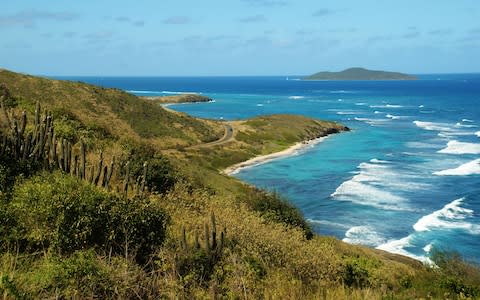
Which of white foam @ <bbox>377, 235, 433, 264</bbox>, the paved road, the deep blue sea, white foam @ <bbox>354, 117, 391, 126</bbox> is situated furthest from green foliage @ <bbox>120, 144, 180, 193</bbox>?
white foam @ <bbox>354, 117, 391, 126</bbox>

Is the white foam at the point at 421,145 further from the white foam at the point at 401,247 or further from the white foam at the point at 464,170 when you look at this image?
the white foam at the point at 401,247

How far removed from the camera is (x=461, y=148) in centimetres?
9162

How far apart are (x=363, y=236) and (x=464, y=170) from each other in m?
34.9

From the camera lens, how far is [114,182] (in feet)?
70.3

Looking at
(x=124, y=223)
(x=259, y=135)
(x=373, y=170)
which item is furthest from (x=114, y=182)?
(x=259, y=135)

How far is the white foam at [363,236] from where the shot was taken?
4367cm

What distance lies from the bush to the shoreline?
64.6 m

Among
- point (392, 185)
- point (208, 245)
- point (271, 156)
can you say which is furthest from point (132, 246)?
point (271, 156)

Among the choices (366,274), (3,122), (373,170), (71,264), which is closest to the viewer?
(71,264)

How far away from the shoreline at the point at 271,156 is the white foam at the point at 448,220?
35578 mm

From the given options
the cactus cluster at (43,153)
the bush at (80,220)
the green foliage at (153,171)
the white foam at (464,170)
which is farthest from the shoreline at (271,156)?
the bush at (80,220)

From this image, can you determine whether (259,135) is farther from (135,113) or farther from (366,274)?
(366,274)

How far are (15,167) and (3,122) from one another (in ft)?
19.8

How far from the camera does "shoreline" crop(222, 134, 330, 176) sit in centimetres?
8189
